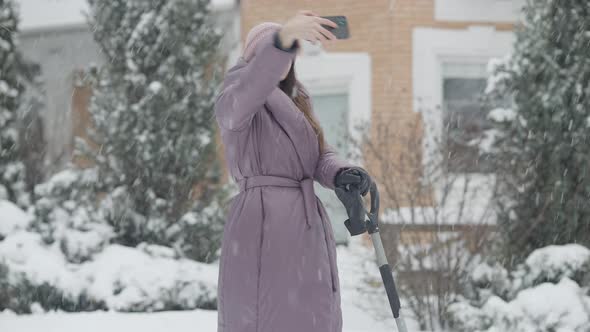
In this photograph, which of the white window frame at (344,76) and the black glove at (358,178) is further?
the white window frame at (344,76)

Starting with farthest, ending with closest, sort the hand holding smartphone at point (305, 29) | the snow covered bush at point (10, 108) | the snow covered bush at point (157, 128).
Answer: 1. the snow covered bush at point (10, 108)
2. the snow covered bush at point (157, 128)
3. the hand holding smartphone at point (305, 29)

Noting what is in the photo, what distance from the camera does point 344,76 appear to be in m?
9.14

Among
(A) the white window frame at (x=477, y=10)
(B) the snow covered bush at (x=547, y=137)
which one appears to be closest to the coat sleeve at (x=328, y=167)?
(B) the snow covered bush at (x=547, y=137)

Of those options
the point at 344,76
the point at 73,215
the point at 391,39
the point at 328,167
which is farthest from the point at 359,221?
the point at 344,76

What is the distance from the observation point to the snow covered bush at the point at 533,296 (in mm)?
5184

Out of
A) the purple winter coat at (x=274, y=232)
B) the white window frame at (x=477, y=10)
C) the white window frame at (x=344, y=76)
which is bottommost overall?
the white window frame at (x=344, y=76)

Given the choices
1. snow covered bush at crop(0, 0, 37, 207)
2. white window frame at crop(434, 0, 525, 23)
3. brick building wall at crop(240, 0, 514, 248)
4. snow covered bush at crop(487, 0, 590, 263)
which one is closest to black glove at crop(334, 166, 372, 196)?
snow covered bush at crop(487, 0, 590, 263)

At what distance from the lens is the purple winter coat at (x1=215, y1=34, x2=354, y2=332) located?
273 cm

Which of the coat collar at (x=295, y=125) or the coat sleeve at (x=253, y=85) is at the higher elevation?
the coat sleeve at (x=253, y=85)

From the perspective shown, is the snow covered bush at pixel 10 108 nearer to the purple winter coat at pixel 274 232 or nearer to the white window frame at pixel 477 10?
the white window frame at pixel 477 10

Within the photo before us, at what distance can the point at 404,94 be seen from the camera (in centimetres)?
880

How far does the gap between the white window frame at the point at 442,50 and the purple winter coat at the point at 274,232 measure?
6138 millimetres

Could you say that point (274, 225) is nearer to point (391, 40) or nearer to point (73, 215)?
point (73, 215)

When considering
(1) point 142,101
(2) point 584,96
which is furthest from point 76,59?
(2) point 584,96
